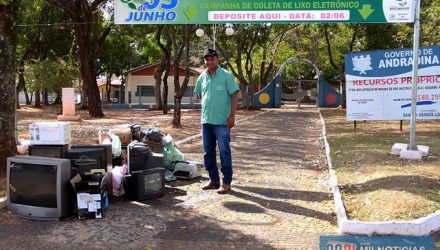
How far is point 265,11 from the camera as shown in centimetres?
957

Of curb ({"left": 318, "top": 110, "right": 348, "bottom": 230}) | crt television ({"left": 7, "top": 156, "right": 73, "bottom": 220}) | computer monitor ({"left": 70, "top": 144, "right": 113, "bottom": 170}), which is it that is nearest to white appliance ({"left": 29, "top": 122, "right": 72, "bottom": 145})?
computer monitor ({"left": 70, "top": 144, "right": 113, "bottom": 170})

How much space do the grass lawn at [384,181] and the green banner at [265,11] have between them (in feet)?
8.32

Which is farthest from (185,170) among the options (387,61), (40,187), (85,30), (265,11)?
(85,30)

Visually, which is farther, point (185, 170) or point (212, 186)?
point (185, 170)

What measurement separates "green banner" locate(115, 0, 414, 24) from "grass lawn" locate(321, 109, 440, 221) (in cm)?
254

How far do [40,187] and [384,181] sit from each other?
14.5ft

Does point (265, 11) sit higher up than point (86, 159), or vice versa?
point (265, 11)

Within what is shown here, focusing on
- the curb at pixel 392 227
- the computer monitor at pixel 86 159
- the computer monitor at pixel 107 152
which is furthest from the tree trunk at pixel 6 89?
the curb at pixel 392 227

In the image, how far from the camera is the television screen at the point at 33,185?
5.38 m

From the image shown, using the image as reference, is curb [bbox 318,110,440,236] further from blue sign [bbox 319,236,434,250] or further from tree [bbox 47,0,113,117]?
tree [bbox 47,0,113,117]

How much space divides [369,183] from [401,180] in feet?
1.40

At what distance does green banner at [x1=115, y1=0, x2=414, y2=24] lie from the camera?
916 cm

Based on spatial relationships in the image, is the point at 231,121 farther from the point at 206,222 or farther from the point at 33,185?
the point at 33,185

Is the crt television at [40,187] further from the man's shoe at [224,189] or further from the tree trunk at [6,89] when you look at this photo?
the man's shoe at [224,189]
